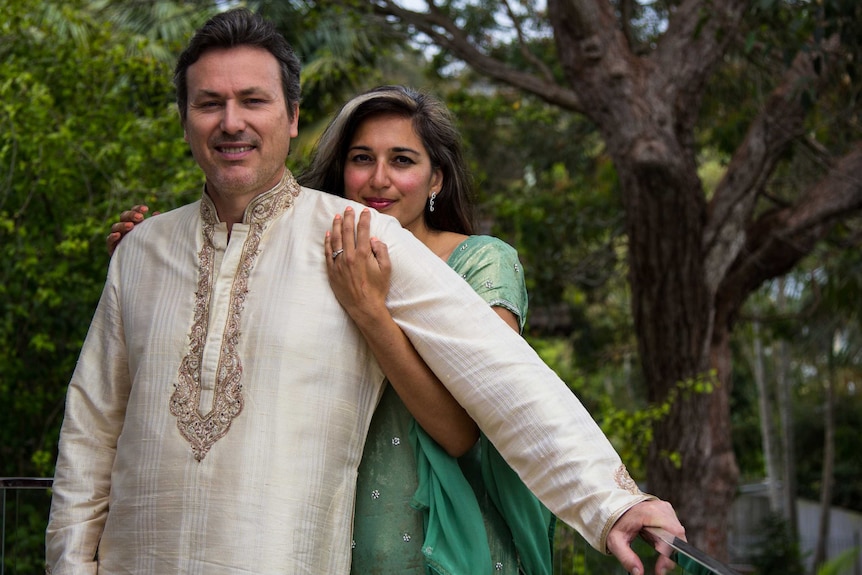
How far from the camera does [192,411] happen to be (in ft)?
6.99

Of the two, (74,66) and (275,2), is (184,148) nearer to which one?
(74,66)

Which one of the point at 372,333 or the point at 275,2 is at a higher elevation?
the point at 275,2

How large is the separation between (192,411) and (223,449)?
0.34 ft

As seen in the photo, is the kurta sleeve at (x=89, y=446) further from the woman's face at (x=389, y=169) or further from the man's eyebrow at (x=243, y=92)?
the woman's face at (x=389, y=169)

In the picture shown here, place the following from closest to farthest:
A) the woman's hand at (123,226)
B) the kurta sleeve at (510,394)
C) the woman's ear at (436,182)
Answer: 1. the kurta sleeve at (510,394)
2. the woman's hand at (123,226)
3. the woman's ear at (436,182)

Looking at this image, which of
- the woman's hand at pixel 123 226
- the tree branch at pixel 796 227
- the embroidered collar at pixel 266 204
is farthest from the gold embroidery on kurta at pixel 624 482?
the tree branch at pixel 796 227

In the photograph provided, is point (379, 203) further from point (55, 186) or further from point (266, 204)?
point (55, 186)

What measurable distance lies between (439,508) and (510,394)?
277 mm

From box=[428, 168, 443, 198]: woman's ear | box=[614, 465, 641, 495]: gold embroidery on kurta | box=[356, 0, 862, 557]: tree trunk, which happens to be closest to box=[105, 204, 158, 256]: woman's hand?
box=[428, 168, 443, 198]: woman's ear

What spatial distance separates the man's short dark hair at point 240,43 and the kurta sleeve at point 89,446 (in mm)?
475

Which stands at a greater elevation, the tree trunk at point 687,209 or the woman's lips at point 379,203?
the tree trunk at point 687,209

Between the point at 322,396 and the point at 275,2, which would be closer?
the point at 322,396

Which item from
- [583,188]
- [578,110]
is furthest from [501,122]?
[578,110]

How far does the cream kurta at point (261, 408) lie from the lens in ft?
6.77
